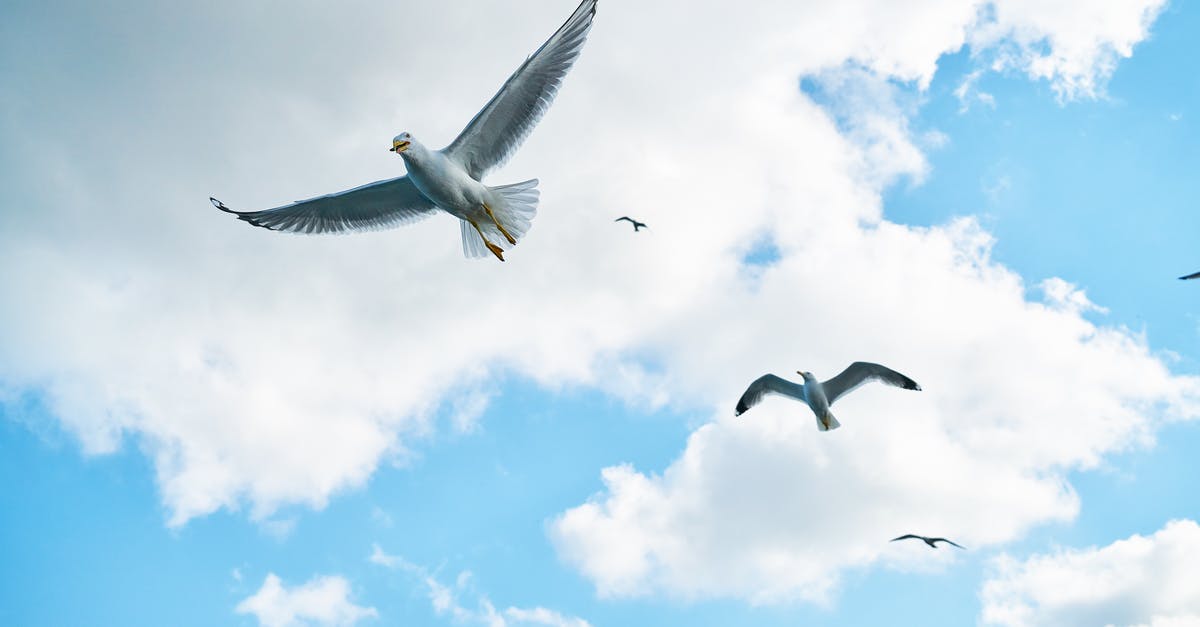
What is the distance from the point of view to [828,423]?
59.4 ft

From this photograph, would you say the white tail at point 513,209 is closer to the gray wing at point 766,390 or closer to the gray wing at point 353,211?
the gray wing at point 353,211

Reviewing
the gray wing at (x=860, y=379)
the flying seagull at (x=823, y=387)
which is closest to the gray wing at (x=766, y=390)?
the flying seagull at (x=823, y=387)

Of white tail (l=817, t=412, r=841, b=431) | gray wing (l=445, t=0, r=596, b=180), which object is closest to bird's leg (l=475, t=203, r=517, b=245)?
gray wing (l=445, t=0, r=596, b=180)

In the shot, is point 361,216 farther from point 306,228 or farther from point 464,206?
point 464,206

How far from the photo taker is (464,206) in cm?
1241

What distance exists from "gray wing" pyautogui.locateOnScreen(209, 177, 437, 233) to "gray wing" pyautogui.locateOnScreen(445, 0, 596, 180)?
994 millimetres

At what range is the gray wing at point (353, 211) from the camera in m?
13.0

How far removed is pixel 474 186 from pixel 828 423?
9036 mm

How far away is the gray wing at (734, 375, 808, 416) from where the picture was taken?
18.8 meters

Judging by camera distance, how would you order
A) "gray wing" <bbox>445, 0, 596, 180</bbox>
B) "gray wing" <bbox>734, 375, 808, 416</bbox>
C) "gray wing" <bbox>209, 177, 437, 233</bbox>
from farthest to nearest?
1. "gray wing" <bbox>734, 375, 808, 416</bbox>
2. "gray wing" <bbox>209, 177, 437, 233</bbox>
3. "gray wing" <bbox>445, 0, 596, 180</bbox>

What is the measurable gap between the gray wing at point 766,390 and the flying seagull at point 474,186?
25.3ft

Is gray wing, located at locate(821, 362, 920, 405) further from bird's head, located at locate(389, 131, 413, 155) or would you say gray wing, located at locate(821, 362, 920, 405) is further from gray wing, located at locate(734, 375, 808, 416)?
bird's head, located at locate(389, 131, 413, 155)

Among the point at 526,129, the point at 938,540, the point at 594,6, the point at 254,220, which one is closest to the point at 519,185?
the point at 526,129

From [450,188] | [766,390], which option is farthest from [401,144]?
[766,390]
